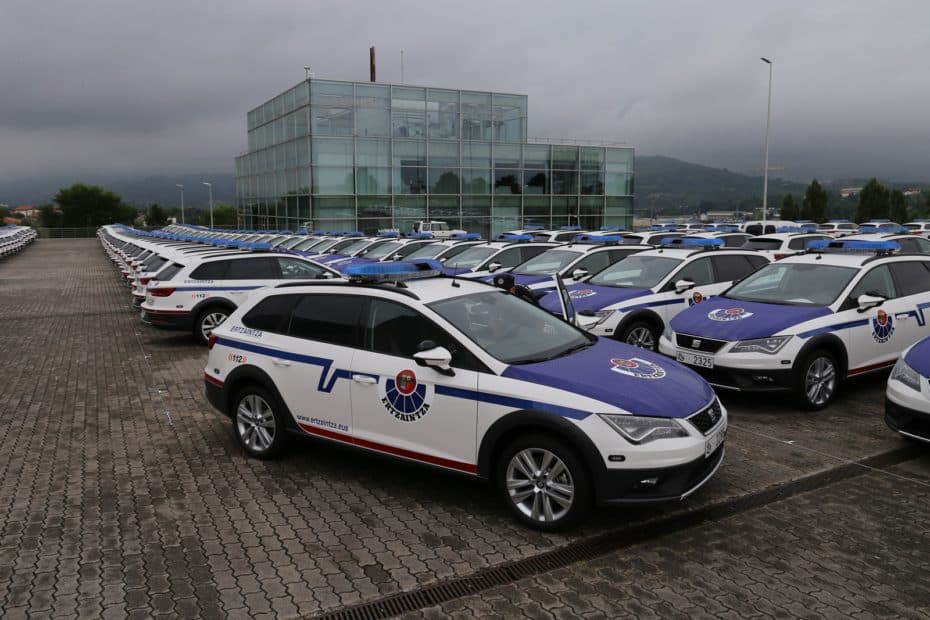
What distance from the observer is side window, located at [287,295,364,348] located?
5457 millimetres

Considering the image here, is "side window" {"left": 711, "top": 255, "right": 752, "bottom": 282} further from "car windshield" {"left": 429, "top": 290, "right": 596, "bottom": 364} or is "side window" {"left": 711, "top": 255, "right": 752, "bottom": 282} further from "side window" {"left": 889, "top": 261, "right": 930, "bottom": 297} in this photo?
"car windshield" {"left": 429, "top": 290, "right": 596, "bottom": 364}

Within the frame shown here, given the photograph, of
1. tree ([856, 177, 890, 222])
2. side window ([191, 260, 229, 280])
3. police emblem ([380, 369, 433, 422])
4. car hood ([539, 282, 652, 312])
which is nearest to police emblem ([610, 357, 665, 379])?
police emblem ([380, 369, 433, 422])

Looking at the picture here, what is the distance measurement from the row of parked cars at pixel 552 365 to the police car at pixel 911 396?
0.02m

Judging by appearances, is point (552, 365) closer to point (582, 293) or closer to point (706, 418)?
point (706, 418)

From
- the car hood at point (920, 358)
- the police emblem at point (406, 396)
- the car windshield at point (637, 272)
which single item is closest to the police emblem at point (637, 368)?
the police emblem at point (406, 396)

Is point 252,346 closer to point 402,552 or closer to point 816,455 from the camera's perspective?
point 402,552

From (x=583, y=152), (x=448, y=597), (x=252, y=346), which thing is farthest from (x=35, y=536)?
(x=583, y=152)

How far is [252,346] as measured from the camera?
6.05m

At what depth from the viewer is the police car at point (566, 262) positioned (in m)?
11.6

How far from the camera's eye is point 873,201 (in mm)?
60031

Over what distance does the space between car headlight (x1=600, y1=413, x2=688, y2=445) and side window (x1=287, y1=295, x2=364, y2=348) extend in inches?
80.7

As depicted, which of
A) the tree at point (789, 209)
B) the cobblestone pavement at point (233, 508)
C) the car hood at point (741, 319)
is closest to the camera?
the cobblestone pavement at point (233, 508)

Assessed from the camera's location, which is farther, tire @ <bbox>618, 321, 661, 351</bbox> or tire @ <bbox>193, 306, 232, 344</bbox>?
tire @ <bbox>193, 306, 232, 344</bbox>

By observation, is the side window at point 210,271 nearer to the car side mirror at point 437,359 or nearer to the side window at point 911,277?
the car side mirror at point 437,359
